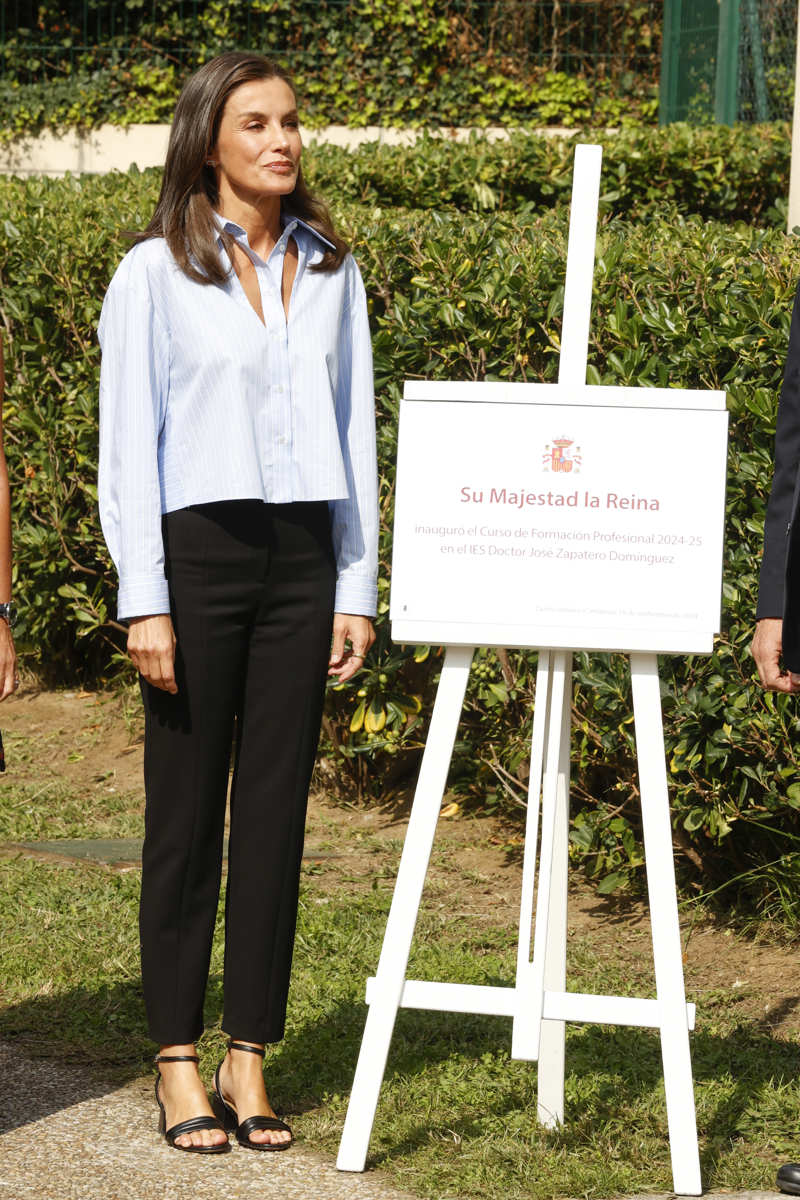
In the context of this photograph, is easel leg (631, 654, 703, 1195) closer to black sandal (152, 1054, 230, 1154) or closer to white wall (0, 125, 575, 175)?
black sandal (152, 1054, 230, 1154)

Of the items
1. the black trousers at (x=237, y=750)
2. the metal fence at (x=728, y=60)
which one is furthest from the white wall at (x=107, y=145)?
the black trousers at (x=237, y=750)

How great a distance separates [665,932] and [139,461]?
1.42 meters

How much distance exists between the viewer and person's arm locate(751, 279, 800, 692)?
10.4ft

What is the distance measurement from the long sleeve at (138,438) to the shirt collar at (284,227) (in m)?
0.21

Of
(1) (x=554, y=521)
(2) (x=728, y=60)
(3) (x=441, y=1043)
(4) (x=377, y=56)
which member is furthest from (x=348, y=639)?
(4) (x=377, y=56)

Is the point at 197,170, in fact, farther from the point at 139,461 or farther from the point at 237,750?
the point at 237,750

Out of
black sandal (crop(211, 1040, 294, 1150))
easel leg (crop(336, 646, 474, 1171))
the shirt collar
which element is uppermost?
the shirt collar

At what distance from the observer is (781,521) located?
3188mm

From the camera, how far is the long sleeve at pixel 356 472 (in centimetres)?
344

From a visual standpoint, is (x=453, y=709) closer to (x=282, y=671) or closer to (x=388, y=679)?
(x=282, y=671)

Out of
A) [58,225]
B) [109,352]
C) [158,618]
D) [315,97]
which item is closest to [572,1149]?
[158,618]

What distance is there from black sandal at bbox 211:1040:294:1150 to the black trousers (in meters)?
0.15

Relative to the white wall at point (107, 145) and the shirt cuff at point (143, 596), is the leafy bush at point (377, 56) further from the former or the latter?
the shirt cuff at point (143, 596)

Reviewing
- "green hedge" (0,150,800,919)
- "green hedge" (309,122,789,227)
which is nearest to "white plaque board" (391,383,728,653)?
"green hedge" (0,150,800,919)
